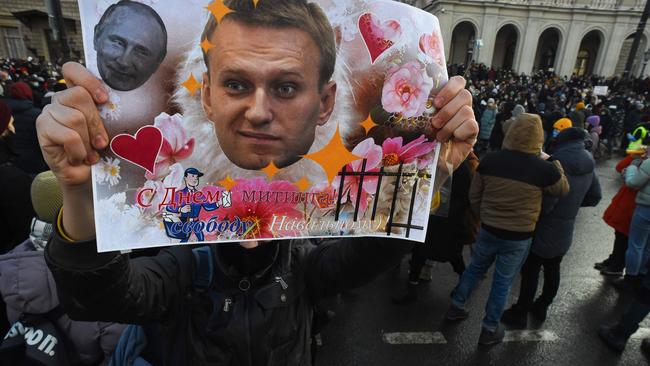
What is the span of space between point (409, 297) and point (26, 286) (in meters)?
3.25

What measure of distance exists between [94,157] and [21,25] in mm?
39934

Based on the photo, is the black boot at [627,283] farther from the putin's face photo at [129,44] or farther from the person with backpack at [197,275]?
the putin's face photo at [129,44]

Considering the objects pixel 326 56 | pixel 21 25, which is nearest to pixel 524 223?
pixel 326 56

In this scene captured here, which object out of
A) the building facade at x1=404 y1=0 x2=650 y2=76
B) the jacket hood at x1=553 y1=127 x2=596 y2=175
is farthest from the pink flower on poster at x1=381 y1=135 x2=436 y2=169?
the building facade at x1=404 y1=0 x2=650 y2=76

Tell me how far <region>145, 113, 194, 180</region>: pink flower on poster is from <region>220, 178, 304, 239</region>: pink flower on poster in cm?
17

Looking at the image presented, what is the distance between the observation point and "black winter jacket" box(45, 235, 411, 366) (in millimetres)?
1126

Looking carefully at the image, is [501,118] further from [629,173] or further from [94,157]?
[94,157]

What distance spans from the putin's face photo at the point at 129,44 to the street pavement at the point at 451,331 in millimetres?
2830

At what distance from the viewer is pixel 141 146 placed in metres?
0.98

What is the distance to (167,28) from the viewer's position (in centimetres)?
94

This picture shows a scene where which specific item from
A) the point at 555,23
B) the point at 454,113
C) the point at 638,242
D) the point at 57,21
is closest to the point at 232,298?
the point at 454,113

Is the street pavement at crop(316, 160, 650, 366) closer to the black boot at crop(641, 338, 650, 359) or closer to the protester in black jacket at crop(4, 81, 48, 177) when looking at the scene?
the black boot at crop(641, 338, 650, 359)

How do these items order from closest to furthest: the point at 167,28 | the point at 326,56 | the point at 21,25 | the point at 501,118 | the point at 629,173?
the point at 167,28, the point at 326,56, the point at 629,173, the point at 501,118, the point at 21,25

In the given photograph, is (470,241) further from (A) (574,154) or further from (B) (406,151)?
(B) (406,151)
